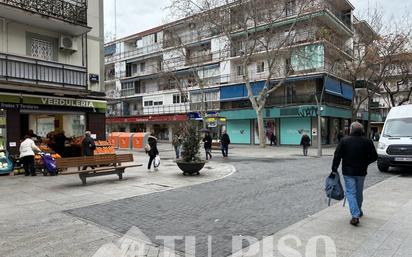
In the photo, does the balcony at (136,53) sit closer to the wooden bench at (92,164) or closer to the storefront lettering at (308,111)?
the storefront lettering at (308,111)

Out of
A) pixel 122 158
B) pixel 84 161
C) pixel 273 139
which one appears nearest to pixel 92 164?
pixel 84 161

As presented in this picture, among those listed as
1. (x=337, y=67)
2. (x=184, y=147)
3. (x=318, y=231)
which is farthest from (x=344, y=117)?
(x=318, y=231)

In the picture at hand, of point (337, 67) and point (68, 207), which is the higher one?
point (337, 67)

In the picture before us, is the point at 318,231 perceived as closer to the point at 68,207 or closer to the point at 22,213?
the point at 68,207

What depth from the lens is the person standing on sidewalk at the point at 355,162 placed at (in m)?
5.81

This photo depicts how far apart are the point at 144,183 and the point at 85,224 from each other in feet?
15.3

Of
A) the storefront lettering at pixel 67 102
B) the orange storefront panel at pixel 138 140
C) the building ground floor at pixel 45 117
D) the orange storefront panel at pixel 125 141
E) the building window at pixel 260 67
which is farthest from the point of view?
the building window at pixel 260 67

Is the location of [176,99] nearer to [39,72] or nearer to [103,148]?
[103,148]

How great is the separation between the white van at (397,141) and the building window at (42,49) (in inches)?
580

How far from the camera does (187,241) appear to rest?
509cm

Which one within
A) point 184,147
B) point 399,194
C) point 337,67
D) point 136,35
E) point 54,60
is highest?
point 136,35

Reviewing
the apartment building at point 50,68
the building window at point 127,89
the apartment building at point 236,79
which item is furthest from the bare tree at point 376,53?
the building window at point 127,89

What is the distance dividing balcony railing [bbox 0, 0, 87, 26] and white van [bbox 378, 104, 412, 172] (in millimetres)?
13968

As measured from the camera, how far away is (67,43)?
16.3m
